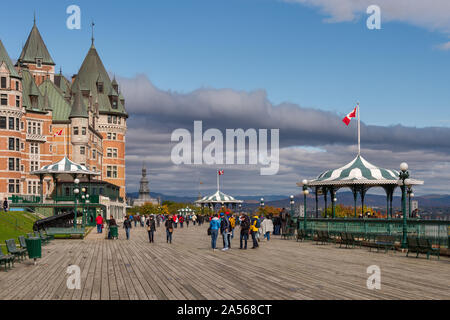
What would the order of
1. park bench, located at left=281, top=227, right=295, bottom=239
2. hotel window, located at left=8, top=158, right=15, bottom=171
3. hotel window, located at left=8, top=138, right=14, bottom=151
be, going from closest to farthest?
park bench, located at left=281, top=227, right=295, bottom=239
hotel window, located at left=8, top=158, right=15, bottom=171
hotel window, located at left=8, top=138, right=14, bottom=151

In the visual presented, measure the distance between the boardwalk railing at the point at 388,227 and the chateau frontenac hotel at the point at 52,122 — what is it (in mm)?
37209

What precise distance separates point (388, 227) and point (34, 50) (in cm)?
9031

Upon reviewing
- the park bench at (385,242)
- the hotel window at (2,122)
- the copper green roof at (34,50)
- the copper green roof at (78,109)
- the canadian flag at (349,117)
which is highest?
the copper green roof at (34,50)

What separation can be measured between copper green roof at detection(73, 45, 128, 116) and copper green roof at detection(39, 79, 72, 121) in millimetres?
14344

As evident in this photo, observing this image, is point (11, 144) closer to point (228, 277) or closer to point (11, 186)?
point (11, 186)

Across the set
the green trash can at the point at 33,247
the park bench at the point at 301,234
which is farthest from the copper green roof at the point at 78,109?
the green trash can at the point at 33,247

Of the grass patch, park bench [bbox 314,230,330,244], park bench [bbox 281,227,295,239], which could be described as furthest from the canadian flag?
the grass patch

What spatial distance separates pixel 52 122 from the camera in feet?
313

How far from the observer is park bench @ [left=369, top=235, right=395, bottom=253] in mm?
26631

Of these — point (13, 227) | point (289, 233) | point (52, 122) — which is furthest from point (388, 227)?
point (52, 122)

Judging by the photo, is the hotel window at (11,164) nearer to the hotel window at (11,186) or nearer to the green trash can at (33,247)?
the hotel window at (11,186)

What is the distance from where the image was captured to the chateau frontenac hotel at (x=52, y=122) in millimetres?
76875

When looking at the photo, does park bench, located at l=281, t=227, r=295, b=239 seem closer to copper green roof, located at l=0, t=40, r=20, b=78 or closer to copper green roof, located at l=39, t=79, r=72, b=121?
copper green roof, located at l=0, t=40, r=20, b=78
